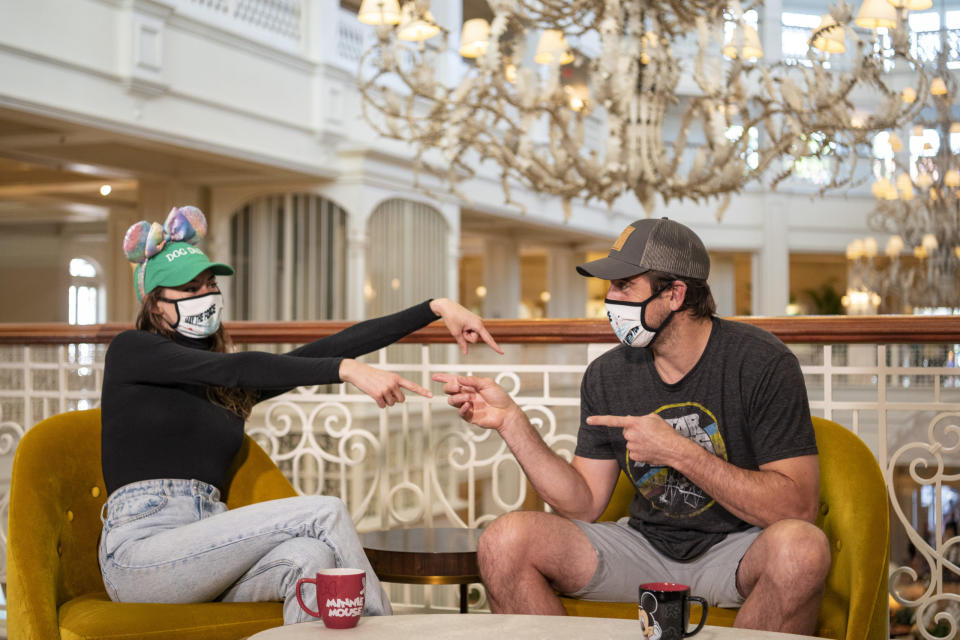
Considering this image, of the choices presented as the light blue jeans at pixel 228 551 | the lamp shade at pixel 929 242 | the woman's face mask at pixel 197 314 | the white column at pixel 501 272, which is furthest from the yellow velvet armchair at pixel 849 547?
the white column at pixel 501 272

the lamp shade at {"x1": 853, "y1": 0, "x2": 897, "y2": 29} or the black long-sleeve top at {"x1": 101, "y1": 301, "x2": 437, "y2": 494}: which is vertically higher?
the lamp shade at {"x1": 853, "y1": 0, "x2": 897, "y2": 29}

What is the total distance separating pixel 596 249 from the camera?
16.1m

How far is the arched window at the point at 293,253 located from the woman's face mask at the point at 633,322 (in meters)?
6.78

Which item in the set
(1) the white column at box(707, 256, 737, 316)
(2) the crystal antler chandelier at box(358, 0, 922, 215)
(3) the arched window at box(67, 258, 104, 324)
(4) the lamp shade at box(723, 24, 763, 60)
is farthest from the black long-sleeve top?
(1) the white column at box(707, 256, 737, 316)

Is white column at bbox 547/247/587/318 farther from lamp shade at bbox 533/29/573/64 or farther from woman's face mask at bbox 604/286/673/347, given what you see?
woman's face mask at bbox 604/286/673/347

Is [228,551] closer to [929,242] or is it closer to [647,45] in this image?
[647,45]

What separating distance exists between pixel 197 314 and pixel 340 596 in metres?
0.93

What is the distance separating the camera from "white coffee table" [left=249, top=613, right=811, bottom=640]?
5.13 ft

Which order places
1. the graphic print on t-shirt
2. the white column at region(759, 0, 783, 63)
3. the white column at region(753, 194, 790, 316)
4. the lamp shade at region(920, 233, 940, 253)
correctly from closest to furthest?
the graphic print on t-shirt
the lamp shade at region(920, 233, 940, 253)
the white column at region(759, 0, 783, 63)
the white column at region(753, 194, 790, 316)

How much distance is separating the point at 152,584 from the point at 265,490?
48 cm

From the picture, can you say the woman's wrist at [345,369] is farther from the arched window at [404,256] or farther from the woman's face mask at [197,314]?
the arched window at [404,256]

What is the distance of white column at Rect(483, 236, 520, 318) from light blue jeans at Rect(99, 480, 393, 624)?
12268 millimetres

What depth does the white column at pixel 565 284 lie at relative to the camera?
1616 cm

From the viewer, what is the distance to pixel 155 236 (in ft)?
7.44
